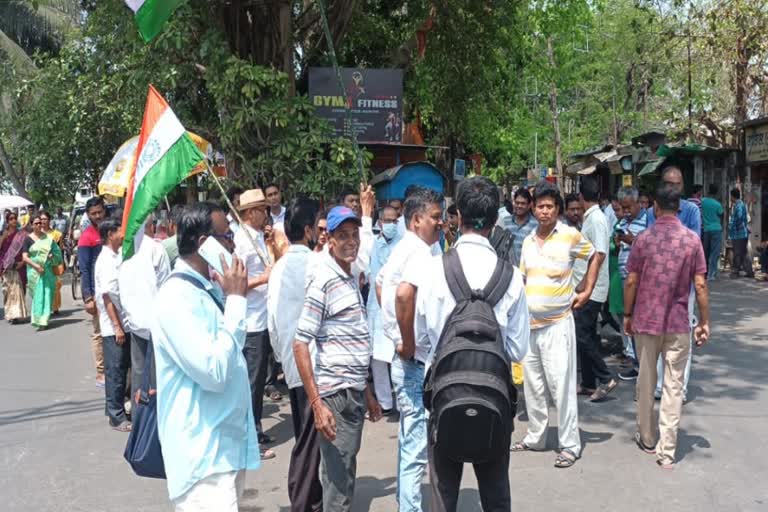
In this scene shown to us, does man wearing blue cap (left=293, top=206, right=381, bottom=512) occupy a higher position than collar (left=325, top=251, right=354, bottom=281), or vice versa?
collar (left=325, top=251, right=354, bottom=281)

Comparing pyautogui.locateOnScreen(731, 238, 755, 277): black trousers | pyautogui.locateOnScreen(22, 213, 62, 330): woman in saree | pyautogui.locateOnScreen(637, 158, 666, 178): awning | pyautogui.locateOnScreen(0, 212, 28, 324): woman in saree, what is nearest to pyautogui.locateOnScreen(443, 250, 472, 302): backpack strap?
pyautogui.locateOnScreen(22, 213, 62, 330): woman in saree

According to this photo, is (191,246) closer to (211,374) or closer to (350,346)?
(211,374)

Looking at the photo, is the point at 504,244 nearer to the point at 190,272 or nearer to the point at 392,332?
the point at 392,332

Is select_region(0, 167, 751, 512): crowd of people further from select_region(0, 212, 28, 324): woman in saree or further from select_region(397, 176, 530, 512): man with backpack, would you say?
select_region(0, 212, 28, 324): woman in saree

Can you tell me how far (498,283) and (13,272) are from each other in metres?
11.5

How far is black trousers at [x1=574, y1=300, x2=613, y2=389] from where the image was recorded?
681 centimetres

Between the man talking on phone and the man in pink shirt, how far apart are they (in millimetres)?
3182

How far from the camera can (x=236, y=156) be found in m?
10.1

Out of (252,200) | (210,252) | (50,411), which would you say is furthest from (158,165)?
(50,411)

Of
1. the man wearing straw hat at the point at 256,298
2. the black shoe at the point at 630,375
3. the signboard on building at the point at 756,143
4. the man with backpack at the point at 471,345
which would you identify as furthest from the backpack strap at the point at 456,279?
the signboard on building at the point at 756,143

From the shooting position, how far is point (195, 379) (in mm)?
2875

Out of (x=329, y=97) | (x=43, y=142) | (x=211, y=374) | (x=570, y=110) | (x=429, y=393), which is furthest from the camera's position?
(x=570, y=110)

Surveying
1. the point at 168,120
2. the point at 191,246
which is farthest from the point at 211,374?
the point at 168,120

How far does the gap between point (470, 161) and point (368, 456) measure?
69.4 ft
